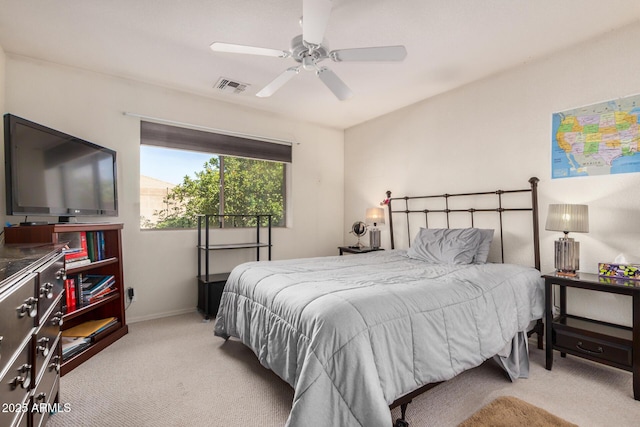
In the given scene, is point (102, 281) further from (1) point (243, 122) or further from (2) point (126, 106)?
(1) point (243, 122)

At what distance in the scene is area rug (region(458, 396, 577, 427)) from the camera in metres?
1.64

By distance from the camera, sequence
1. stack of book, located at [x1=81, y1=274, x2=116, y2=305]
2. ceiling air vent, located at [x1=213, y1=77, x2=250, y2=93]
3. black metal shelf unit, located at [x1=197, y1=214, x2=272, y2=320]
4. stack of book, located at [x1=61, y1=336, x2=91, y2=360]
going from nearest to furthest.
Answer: stack of book, located at [x1=61, y1=336, x2=91, y2=360], stack of book, located at [x1=81, y1=274, x2=116, y2=305], ceiling air vent, located at [x1=213, y1=77, x2=250, y2=93], black metal shelf unit, located at [x1=197, y1=214, x2=272, y2=320]

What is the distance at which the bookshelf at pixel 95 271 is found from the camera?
2.11 m

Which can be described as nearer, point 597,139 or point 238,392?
point 238,392

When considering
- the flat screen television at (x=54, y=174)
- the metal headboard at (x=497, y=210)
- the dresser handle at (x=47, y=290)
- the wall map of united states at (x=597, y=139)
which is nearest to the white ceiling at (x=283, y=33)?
the wall map of united states at (x=597, y=139)

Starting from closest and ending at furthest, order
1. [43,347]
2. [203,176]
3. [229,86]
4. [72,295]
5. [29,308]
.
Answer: [29,308] < [43,347] < [72,295] < [229,86] < [203,176]

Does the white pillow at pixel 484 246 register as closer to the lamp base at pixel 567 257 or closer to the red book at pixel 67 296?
the lamp base at pixel 567 257

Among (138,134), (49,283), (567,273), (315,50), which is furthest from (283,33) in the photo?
(567,273)

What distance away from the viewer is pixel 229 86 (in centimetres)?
336

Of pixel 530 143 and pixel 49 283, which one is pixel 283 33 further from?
pixel 530 143

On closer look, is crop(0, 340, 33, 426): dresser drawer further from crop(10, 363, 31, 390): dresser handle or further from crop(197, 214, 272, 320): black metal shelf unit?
crop(197, 214, 272, 320): black metal shelf unit

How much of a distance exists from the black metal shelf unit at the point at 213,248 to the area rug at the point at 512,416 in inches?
101

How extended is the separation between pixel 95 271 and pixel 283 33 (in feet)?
8.81

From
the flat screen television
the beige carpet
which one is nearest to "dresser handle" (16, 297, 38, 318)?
the beige carpet
